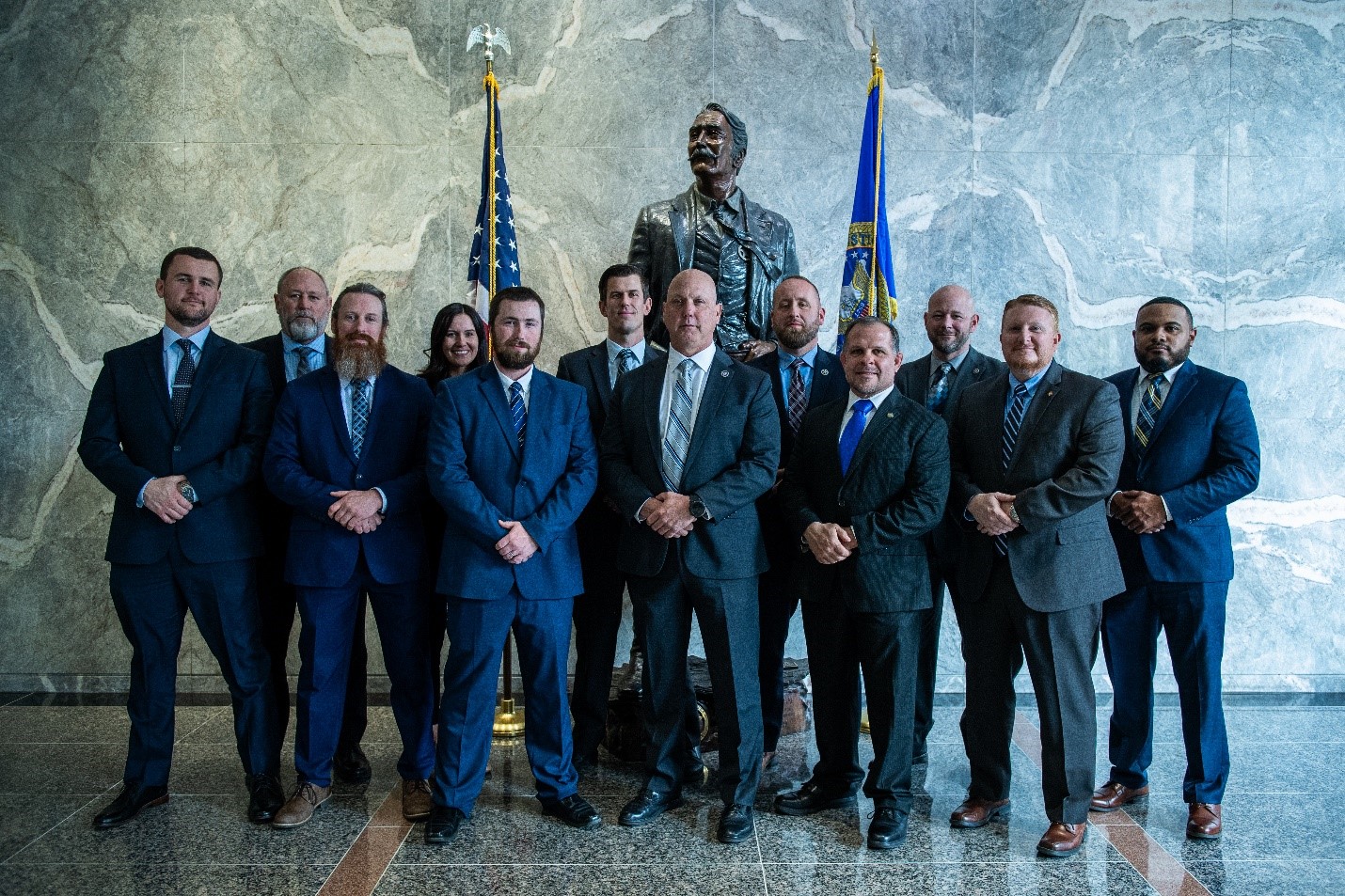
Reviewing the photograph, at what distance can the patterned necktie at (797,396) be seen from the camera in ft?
13.2

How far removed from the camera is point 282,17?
575 centimetres

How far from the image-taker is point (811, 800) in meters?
3.81

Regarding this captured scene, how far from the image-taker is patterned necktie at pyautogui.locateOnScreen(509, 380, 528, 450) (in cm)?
360

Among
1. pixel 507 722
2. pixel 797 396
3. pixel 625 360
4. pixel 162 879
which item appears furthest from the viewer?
pixel 507 722

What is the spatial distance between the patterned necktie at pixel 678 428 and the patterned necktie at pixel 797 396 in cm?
54

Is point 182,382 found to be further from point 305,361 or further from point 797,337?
point 797,337

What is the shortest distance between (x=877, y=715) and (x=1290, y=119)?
14.5ft

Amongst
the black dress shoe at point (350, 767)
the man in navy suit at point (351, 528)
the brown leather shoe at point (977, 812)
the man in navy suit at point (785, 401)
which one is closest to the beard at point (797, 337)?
the man in navy suit at point (785, 401)

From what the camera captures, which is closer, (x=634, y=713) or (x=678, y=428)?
(x=678, y=428)

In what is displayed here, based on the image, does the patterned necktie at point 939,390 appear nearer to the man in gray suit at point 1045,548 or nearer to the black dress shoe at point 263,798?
the man in gray suit at point 1045,548

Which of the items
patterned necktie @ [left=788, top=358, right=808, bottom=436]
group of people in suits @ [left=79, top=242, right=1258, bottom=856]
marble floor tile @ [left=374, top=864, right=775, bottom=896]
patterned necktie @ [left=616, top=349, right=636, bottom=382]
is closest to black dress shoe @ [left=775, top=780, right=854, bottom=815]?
group of people in suits @ [left=79, top=242, right=1258, bottom=856]

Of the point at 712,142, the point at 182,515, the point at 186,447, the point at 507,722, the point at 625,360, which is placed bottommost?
the point at 507,722

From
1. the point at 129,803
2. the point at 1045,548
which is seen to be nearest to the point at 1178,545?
the point at 1045,548

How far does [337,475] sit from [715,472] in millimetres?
1309
